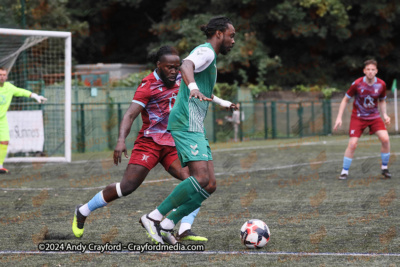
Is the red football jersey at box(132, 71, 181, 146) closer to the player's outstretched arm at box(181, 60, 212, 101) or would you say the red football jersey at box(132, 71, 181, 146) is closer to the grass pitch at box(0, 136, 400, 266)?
the grass pitch at box(0, 136, 400, 266)

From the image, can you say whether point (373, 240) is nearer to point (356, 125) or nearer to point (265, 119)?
point (356, 125)

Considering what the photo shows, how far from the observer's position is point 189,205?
5.74 meters

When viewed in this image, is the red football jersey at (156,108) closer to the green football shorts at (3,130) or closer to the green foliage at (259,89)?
the green football shorts at (3,130)

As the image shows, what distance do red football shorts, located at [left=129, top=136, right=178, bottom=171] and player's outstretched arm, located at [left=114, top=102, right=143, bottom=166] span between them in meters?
0.26

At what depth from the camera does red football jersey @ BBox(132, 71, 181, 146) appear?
255 inches

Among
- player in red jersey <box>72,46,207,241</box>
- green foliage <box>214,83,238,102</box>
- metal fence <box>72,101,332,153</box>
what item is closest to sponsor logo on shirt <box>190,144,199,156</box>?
player in red jersey <box>72,46,207,241</box>

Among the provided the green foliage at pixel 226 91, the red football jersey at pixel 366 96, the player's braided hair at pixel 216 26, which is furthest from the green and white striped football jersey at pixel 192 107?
the green foliage at pixel 226 91

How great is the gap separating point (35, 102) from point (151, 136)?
11.7 metres

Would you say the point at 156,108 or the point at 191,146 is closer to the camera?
the point at 191,146

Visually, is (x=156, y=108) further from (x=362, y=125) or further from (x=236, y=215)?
(x=362, y=125)

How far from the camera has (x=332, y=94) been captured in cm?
3167

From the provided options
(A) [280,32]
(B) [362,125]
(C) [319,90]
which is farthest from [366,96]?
(A) [280,32]

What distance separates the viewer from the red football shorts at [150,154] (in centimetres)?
641

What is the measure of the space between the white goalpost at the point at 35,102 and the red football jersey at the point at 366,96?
6642mm
